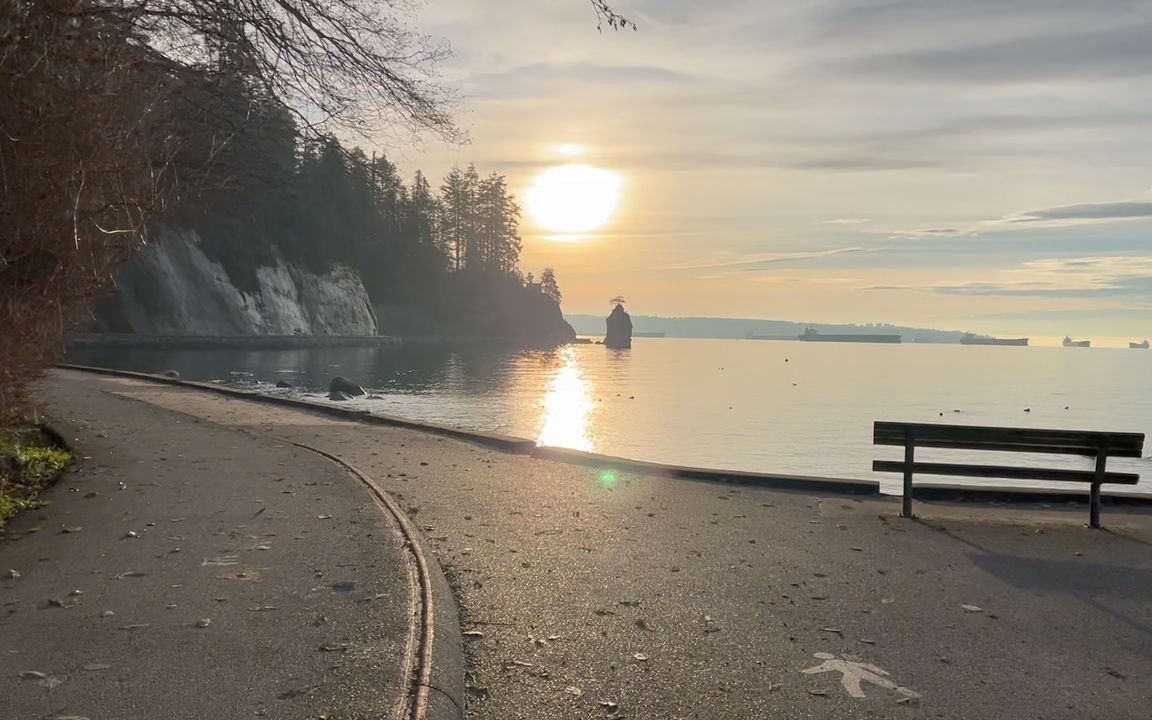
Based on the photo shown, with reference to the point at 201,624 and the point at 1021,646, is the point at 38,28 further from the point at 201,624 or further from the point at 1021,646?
the point at 1021,646

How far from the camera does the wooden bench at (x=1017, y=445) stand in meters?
8.97

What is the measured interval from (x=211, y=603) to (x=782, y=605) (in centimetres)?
414

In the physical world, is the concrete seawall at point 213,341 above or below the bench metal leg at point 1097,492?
below

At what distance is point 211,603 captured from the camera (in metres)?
6.04

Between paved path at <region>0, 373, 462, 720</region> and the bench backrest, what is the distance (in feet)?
18.6

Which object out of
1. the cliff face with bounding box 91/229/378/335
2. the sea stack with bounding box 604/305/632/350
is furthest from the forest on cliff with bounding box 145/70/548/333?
the sea stack with bounding box 604/305/632/350

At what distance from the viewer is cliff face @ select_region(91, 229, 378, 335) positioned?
73188 mm

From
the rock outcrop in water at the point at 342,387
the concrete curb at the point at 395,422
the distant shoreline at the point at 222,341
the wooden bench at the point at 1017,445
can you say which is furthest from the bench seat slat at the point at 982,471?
the distant shoreline at the point at 222,341

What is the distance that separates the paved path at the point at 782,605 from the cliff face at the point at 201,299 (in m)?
63.6

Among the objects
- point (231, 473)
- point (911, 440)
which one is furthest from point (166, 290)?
point (911, 440)

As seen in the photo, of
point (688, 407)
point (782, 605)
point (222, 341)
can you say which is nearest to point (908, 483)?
point (782, 605)

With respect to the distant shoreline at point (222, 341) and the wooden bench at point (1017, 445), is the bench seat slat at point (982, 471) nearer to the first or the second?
the wooden bench at point (1017, 445)

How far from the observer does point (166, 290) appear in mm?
76812

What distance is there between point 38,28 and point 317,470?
5977mm
